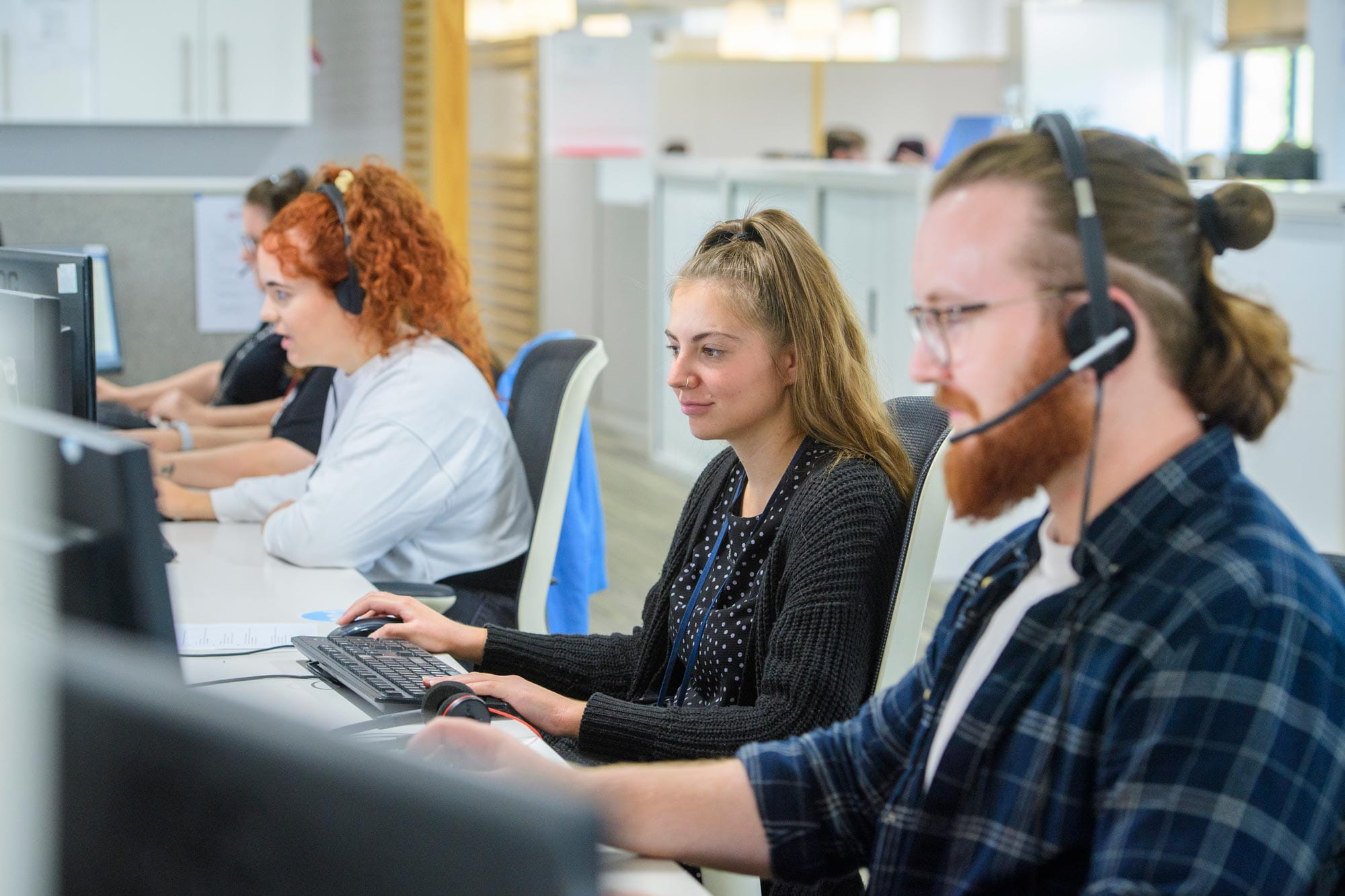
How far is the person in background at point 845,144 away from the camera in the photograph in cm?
749

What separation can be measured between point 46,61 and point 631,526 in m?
2.57

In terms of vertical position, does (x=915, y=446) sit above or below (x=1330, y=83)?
below

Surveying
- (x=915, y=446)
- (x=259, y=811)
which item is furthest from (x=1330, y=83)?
(x=259, y=811)

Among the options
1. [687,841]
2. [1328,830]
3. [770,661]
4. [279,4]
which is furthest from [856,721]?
[279,4]

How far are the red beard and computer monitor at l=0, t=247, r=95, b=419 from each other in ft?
3.90

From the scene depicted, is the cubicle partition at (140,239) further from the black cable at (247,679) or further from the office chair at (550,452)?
the black cable at (247,679)

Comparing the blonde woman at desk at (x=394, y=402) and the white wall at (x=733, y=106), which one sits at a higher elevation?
the white wall at (x=733, y=106)

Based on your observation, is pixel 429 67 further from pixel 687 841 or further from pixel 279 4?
pixel 687 841

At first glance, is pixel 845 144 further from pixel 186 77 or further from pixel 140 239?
pixel 140 239

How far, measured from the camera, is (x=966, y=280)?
992 millimetres

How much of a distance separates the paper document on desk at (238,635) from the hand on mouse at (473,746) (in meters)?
0.68

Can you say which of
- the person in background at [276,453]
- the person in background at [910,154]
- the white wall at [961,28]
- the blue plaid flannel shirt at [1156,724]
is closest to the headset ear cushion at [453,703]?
the blue plaid flannel shirt at [1156,724]

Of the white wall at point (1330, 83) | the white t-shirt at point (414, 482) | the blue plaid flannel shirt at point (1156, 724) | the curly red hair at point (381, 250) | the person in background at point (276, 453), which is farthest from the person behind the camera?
the white wall at point (1330, 83)

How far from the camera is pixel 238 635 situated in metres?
1.78
